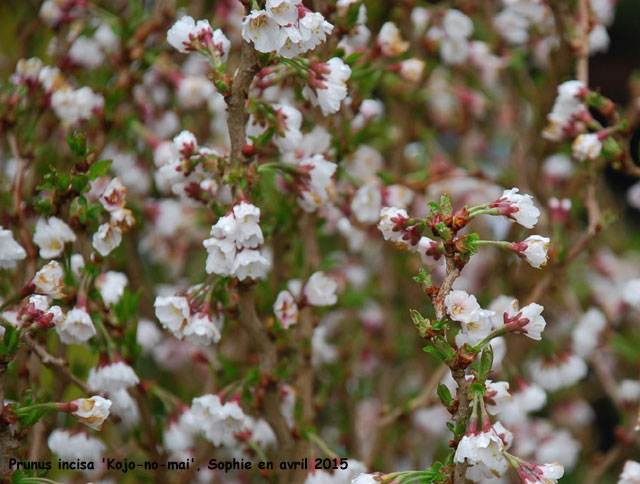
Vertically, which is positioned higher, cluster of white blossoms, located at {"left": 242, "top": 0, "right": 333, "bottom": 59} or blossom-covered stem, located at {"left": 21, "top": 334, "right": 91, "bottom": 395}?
cluster of white blossoms, located at {"left": 242, "top": 0, "right": 333, "bottom": 59}

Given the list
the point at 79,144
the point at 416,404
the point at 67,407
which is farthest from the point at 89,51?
the point at 416,404

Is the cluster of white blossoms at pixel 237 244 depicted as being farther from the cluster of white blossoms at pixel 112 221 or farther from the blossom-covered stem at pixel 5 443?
the blossom-covered stem at pixel 5 443

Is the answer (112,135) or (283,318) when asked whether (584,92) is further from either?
(112,135)

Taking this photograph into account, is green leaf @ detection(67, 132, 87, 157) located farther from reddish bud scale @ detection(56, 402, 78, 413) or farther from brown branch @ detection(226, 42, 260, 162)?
reddish bud scale @ detection(56, 402, 78, 413)

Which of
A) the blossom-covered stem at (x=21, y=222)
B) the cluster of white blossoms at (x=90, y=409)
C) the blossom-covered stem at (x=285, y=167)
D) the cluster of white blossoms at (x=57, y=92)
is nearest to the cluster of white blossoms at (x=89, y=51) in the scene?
the cluster of white blossoms at (x=57, y=92)

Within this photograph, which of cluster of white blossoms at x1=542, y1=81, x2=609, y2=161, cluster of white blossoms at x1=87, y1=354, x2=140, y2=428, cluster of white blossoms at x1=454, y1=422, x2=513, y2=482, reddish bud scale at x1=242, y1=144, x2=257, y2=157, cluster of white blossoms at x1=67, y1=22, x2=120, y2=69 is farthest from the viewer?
cluster of white blossoms at x1=67, y1=22, x2=120, y2=69

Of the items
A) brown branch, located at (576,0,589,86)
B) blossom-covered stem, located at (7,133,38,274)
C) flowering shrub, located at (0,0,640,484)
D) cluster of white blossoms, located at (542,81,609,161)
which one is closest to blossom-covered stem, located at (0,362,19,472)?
flowering shrub, located at (0,0,640,484)

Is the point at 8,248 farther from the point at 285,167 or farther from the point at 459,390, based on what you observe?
the point at 459,390
